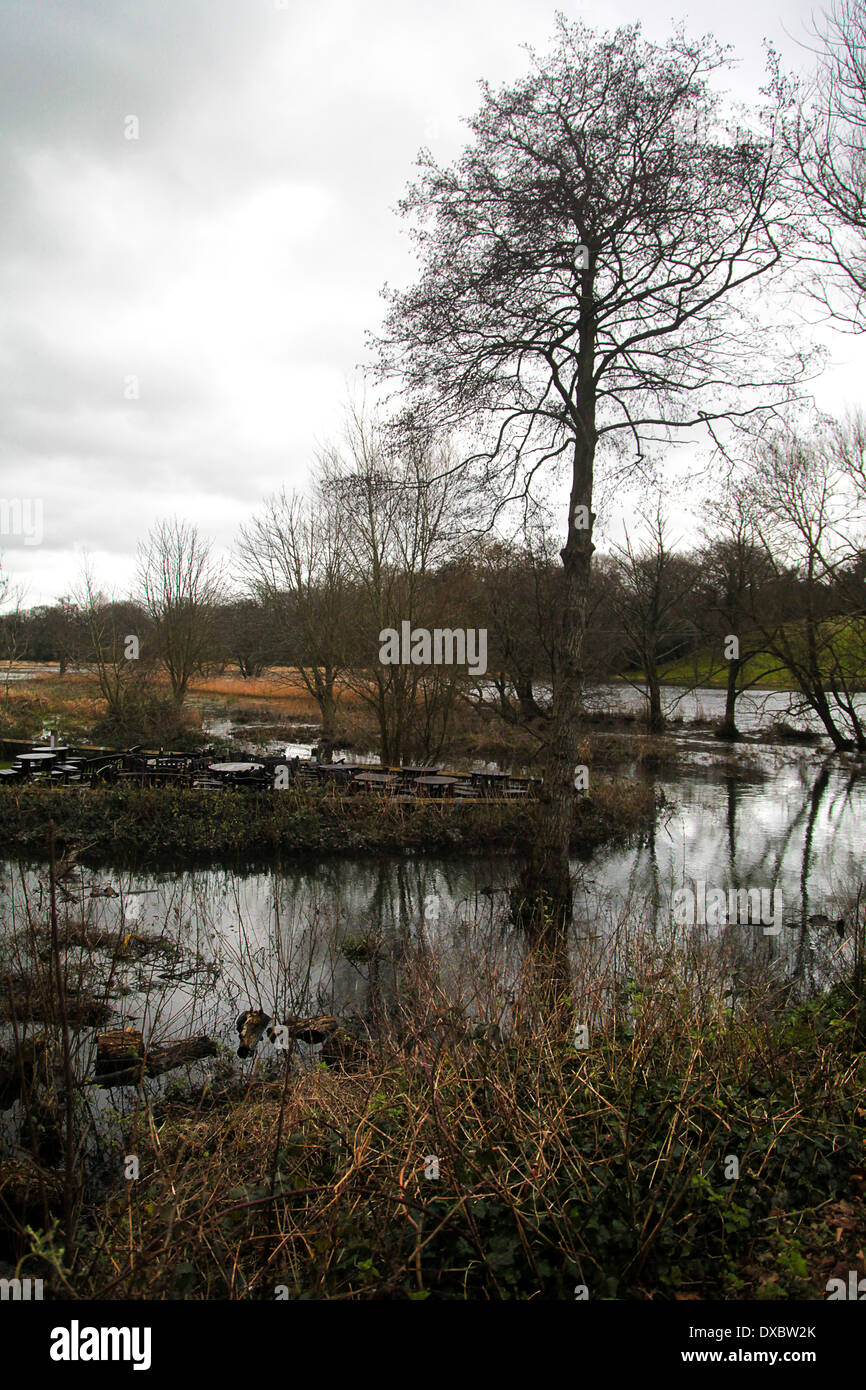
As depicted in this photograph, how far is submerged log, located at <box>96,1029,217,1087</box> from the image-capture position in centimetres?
615

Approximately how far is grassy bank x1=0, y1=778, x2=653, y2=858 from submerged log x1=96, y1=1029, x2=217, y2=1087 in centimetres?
730

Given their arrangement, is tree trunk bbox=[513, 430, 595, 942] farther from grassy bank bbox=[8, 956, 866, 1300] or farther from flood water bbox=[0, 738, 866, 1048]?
grassy bank bbox=[8, 956, 866, 1300]

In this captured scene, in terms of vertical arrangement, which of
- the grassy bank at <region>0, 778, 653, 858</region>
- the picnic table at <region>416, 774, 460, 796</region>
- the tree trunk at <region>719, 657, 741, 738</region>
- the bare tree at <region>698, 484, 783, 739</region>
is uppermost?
the bare tree at <region>698, 484, 783, 739</region>

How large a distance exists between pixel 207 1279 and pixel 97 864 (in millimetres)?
11348

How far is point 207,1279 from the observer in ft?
9.92

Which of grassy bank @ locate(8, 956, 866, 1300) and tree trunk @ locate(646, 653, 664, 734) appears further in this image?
tree trunk @ locate(646, 653, 664, 734)

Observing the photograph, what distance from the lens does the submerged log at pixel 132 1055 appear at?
20.2 feet

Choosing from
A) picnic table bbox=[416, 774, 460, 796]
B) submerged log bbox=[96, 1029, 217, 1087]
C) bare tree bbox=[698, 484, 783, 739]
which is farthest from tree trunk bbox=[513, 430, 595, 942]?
bare tree bbox=[698, 484, 783, 739]

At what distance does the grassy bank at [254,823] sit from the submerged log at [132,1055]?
730 cm

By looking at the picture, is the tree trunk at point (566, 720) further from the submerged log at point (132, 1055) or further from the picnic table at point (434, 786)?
the picnic table at point (434, 786)

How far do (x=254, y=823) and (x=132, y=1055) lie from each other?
27.0 ft

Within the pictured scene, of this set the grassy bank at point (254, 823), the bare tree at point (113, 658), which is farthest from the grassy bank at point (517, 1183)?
the bare tree at point (113, 658)
